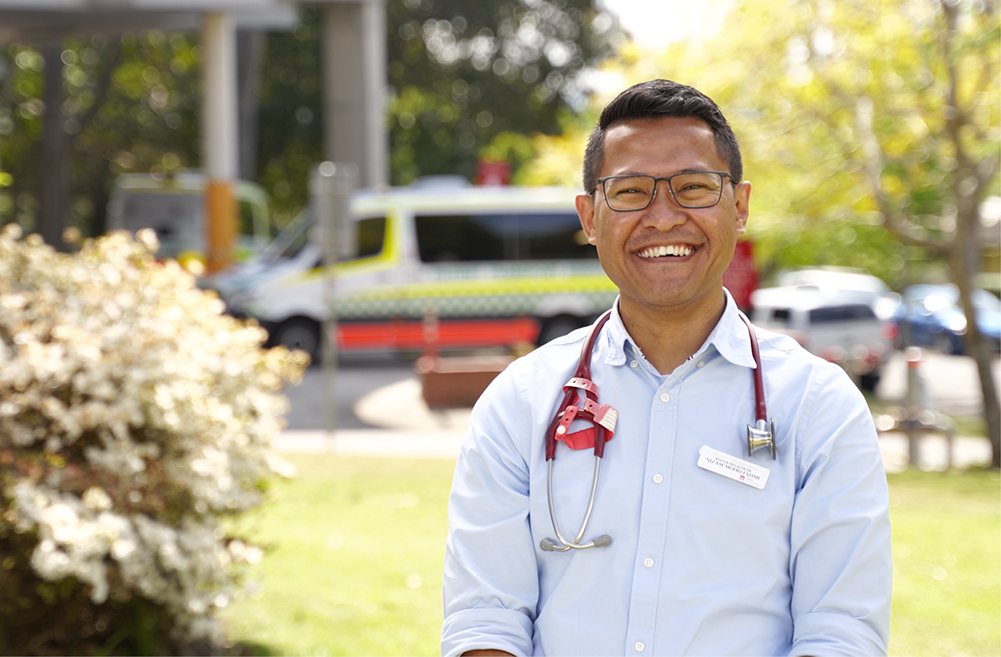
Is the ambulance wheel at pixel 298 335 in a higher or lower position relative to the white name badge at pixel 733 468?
lower

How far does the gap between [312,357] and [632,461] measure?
54.3 feet

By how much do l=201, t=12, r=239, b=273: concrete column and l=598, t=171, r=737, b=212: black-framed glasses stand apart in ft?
58.2

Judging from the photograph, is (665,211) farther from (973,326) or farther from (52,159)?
(52,159)

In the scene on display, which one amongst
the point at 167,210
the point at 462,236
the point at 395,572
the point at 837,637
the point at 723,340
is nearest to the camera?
the point at 837,637

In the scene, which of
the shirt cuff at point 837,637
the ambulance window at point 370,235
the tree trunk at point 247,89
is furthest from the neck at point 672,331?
the tree trunk at point 247,89

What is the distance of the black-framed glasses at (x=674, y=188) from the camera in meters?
1.99

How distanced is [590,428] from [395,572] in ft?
13.7

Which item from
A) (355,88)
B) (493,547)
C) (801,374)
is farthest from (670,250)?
(355,88)

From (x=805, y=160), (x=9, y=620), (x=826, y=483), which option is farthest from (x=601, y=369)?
(x=805, y=160)

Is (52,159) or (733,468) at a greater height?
(733,468)

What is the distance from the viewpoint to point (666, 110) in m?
1.99

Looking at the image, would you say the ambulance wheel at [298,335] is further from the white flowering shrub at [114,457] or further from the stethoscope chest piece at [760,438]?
the stethoscope chest piece at [760,438]

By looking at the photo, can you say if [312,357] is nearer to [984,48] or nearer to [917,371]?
[917,371]

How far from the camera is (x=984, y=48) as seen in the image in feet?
33.4
